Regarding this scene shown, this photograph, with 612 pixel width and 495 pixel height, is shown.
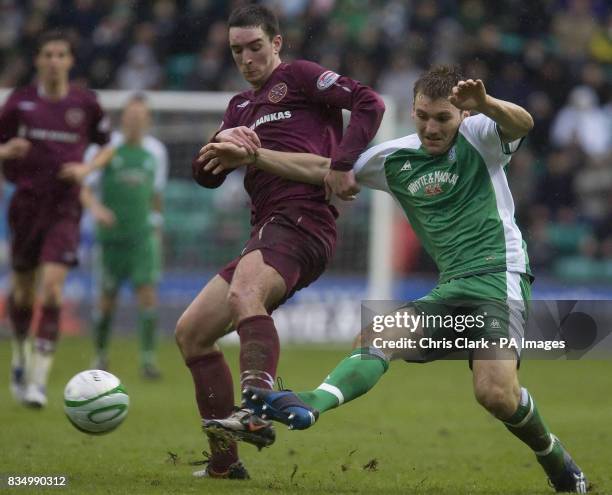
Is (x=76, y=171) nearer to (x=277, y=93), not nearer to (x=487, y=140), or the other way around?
(x=277, y=93)

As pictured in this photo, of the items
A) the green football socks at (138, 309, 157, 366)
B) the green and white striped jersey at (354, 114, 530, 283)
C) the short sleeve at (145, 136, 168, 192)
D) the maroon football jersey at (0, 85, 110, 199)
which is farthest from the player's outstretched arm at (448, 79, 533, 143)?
the short sleeve at (145, 136, 168, 192)

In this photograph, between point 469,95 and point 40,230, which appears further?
point 40,230

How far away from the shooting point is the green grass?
6211mm

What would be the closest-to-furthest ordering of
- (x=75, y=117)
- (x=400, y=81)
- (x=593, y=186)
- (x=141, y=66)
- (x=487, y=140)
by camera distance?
(x=487, y=140) < (x=75, y=117) < (x=593, y=186) < (x=400, y=81) < (x=141, y=66)

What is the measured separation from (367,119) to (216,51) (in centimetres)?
1269

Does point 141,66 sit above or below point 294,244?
above

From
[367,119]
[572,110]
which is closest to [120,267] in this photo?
[367,119]

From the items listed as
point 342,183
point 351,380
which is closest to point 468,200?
point 342,183

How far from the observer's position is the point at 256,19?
627cm

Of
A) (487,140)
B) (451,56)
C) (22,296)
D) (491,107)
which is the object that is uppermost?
(451,56)

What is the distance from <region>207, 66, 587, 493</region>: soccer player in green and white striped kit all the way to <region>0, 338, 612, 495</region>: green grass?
575 mm

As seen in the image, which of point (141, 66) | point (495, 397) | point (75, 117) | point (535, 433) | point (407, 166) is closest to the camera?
point (495, 397)

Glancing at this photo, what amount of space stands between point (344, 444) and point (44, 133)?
410 centimetres

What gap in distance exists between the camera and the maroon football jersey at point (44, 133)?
10102 mm
